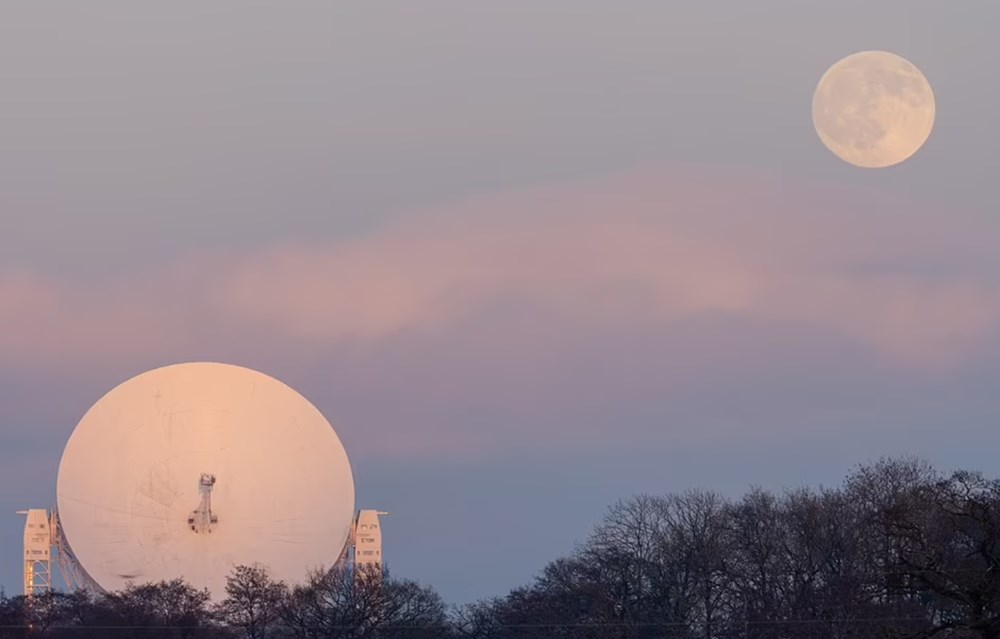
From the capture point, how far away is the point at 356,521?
99625 mm

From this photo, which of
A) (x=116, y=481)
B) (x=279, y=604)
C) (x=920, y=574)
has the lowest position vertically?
(x=920, y=574)

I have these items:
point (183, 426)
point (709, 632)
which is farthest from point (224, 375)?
point (709, 632)

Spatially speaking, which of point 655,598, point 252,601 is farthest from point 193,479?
point 655,598

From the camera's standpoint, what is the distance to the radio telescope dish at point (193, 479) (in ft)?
302

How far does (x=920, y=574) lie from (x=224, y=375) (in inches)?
2485

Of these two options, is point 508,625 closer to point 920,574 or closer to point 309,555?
point 309,555

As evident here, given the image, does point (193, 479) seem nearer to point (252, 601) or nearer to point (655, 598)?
point (252, 601)

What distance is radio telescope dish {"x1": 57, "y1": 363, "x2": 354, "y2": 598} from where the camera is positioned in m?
92.1

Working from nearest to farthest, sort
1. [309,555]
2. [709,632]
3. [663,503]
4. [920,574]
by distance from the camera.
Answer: [920,574], [709,632], [309,555], [663,503]

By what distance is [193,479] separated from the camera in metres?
92.1

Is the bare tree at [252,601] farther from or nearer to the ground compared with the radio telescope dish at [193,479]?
nearer to the ground

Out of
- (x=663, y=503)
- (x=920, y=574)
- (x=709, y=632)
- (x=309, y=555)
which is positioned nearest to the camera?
(x=920, y=574)

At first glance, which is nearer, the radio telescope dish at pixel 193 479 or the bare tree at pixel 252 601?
the bare tree at pixel 252 601

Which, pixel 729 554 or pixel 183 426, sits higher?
pixel 183 426
